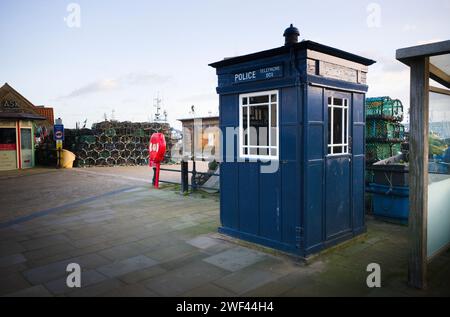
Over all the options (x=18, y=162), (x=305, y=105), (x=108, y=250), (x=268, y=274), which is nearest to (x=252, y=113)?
(x=305, y=105)

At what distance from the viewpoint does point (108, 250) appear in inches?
223

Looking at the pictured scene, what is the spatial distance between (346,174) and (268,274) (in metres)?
2.36

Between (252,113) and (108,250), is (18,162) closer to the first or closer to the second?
(108,250)

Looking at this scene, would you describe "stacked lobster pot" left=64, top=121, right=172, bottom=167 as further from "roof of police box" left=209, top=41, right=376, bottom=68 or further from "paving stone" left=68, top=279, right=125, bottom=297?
"paving stone" left=68, top=279, right=125, bottom=297

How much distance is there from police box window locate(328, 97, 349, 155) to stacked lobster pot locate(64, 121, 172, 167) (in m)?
19.5

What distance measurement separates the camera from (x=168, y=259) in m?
5.22

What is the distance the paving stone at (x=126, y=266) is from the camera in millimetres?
4723

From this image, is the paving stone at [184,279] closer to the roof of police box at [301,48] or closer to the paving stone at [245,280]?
the paving stone at [245,280]

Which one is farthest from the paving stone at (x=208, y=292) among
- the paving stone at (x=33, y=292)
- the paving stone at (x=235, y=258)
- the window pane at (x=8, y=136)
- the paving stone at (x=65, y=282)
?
the window pane at (x=8, y=136)

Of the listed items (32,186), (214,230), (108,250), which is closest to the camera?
(108,250)

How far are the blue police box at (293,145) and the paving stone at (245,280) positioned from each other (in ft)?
2.54

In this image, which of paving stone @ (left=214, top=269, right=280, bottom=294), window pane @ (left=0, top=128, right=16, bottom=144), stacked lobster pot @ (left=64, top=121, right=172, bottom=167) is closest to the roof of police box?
paving stone @ (left=214, top=269, right=280, bottom=294)

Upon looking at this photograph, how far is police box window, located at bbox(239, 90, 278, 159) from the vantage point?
217 inches
